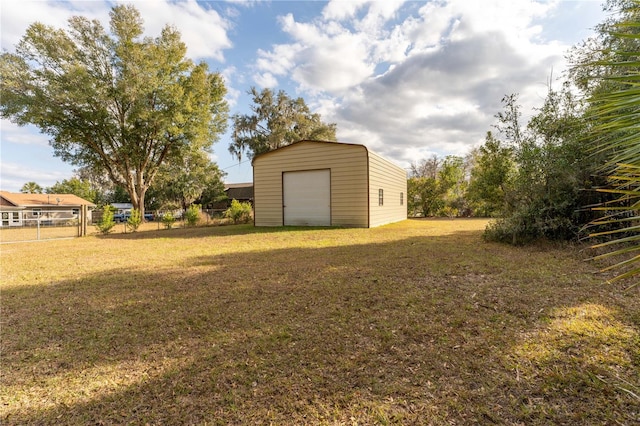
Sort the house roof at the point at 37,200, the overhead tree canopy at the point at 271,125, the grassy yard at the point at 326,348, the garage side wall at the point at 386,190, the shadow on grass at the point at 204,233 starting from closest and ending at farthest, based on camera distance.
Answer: the grassy yard at the point at 326,348 → the shadow on grass at the point at 204,233 → the garage side wall at the point at 386,190 → the overhead tree canopy at the point at 271,125 → the house roof at the point at 37,200

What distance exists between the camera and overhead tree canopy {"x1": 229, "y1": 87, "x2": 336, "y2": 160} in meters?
22.9

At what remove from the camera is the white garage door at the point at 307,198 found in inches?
447

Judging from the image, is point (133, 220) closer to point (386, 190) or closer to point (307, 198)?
point (307, 198)

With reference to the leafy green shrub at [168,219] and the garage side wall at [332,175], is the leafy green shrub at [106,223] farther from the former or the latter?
the garage side wall at [332,175]

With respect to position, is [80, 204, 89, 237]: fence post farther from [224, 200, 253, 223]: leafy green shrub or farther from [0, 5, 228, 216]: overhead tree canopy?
[0, 5, 228, 216]: overhead tree canopy

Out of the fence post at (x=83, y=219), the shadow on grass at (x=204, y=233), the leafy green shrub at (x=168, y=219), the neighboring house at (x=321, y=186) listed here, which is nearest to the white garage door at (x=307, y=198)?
the neighboring house at (x=321, y=186)

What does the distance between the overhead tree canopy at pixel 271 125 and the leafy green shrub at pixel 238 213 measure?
927 centimetres

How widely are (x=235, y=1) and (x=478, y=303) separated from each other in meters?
8.20

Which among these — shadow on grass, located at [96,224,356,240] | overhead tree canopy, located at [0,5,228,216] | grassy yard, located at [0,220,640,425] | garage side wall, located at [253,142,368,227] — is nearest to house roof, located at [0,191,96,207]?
overhead tree canopy, located at [0,5,228,216]

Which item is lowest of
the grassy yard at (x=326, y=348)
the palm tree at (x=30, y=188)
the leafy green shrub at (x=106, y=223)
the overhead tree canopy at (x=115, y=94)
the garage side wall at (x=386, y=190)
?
the grassy yard at (x=326, y=348)

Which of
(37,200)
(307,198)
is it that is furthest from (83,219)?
(37,200)

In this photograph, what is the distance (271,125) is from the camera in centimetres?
2320

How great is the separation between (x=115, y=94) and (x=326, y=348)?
2145 centimetres

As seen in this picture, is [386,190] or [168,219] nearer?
[168,219]
